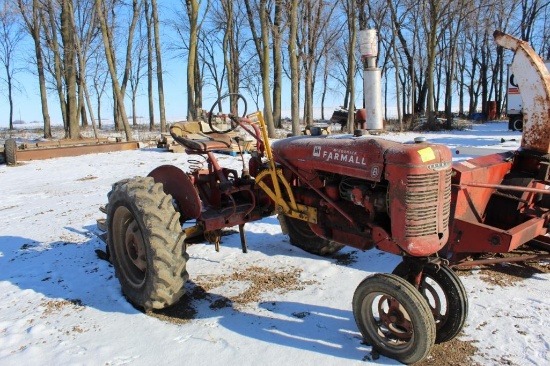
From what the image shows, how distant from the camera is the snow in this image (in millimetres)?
2904

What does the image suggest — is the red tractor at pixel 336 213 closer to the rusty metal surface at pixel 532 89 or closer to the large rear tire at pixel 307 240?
the large rear tire at pixel 307 240

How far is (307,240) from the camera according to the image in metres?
4.79

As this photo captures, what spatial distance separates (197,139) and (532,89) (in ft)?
10.6

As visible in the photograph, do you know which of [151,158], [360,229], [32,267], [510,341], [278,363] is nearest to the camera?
[278,363]

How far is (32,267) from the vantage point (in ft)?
15.1

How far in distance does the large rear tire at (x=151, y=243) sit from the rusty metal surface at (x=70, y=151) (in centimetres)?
1174

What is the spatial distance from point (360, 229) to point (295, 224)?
63.5 inches

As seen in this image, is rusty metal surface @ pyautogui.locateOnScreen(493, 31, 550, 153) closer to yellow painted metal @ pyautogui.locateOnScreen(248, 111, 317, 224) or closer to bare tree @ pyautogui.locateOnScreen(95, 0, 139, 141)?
yellow painted metal @ pyautogui.locateOnScreen(248, 111, 317, 224)

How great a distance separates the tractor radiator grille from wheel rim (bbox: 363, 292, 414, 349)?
44cm

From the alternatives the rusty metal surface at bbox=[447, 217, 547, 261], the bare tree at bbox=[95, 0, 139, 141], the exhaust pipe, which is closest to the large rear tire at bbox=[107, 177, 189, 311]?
the rusty metal surface at bbox=[447, 217, 547, 261]

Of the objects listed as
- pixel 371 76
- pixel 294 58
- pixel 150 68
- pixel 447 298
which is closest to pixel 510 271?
pixel 447 298

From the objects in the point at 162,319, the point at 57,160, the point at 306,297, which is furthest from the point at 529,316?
the point at 57,160

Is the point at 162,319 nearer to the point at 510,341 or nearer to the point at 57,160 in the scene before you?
the point at 510,341

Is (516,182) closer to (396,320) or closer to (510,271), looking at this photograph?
(510,271)
